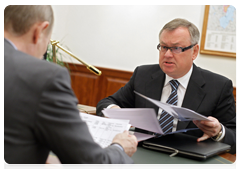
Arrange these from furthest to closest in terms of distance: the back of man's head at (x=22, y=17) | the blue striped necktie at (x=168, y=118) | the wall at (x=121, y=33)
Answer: the wall at (x=121, y=33)
the blue striped necktie at (x=168, y=118)
the back of man's head at (x=22, y=17)

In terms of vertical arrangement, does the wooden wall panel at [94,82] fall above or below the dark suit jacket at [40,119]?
below

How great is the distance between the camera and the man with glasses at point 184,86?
6.07ft

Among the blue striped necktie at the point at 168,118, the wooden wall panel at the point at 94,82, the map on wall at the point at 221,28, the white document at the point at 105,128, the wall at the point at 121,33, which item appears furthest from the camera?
the wooden wall panel at the point at 94,82

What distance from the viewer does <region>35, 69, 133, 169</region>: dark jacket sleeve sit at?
2.83 feet

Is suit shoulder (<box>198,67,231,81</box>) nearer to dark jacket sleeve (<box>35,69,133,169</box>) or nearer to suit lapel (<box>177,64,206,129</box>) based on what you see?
suit lapel (<box>177,64,206,129</box>)

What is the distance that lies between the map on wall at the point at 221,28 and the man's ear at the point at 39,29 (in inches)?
126

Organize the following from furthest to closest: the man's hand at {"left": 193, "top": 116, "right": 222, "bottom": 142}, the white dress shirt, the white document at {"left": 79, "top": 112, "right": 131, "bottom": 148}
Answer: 1. the white dress shirt
2. the man's hand at {"left": 193, "top": 116, "right": 222, "bottom": 142}
3. the white document at {"left": 79, "top": 112, "right": 131, "bottom": 148}

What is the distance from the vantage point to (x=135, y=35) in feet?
14.2

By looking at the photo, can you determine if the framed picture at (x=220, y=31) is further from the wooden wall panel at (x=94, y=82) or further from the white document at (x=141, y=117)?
the white document at (x=141, y=117)

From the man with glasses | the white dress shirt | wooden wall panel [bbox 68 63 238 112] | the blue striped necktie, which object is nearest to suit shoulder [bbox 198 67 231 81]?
the man with glasses

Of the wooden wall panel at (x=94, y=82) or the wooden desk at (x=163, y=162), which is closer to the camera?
the wooden desk at (x=163, y=162)

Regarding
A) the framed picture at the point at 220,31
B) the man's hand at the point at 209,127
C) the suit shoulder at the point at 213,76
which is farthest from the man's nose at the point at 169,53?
the framed picture at the point at 220,31

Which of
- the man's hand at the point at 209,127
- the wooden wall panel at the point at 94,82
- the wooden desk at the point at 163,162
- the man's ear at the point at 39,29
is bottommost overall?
the wooden wall panel at the point at 94,82

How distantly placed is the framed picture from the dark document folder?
2.51 meters
